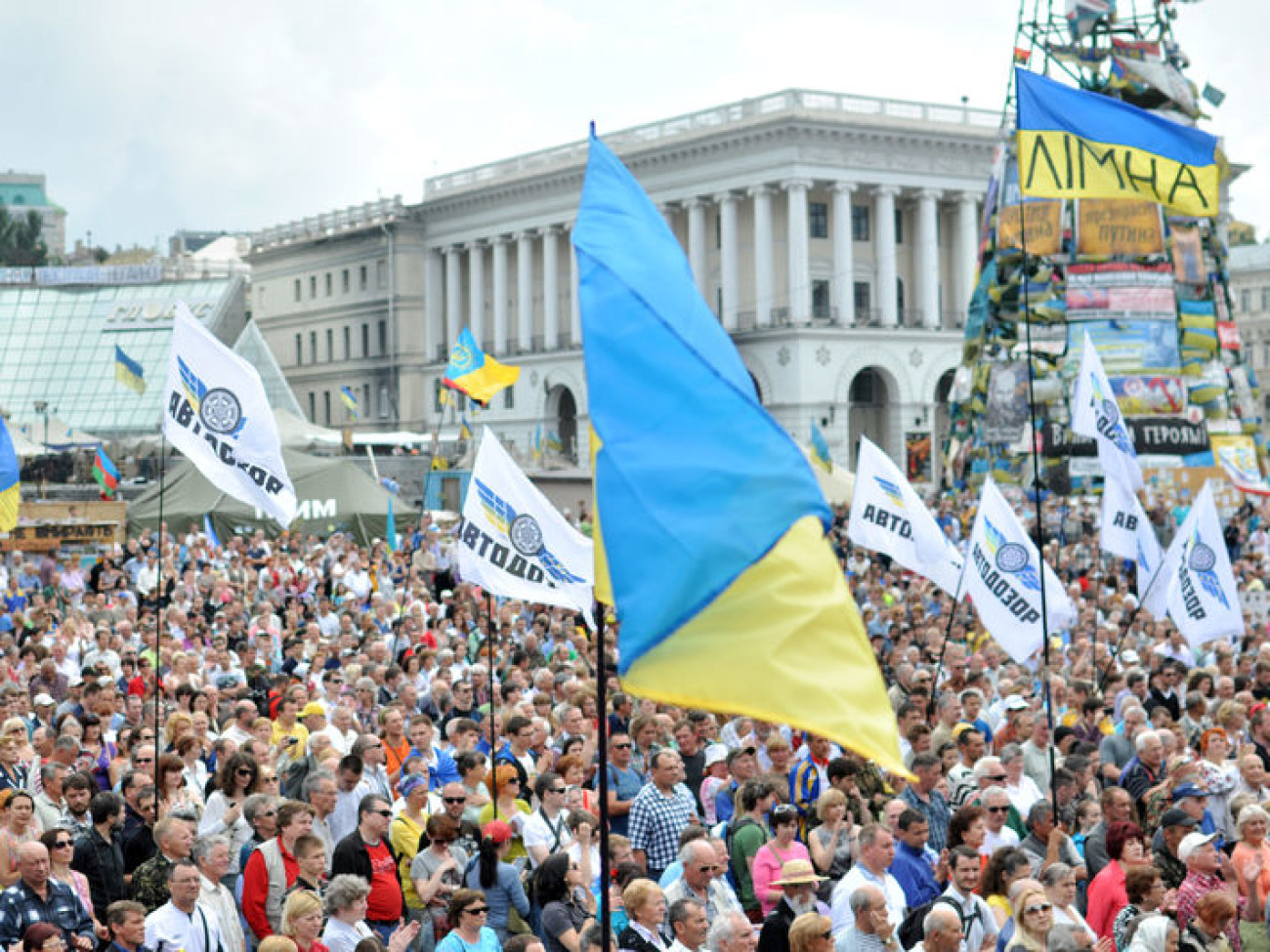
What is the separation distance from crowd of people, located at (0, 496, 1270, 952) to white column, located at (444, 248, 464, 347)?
6528 centimetres

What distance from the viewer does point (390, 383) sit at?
86.9 meters

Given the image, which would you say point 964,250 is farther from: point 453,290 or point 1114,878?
point 1114,878

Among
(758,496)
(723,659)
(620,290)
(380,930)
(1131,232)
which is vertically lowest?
(380,930)

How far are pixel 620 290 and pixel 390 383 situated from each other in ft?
267

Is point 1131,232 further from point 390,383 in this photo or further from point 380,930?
point 390,383

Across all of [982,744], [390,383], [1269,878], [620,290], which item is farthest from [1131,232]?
[390,383]

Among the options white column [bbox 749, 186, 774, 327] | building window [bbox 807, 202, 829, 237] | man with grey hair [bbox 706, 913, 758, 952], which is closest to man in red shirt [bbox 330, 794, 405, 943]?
man with grey hair [bbox 706, 913, 758, 952]

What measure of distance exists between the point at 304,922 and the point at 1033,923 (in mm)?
3126

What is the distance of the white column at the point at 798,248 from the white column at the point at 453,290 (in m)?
21.3

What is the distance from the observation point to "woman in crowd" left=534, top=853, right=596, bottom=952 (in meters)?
8.78

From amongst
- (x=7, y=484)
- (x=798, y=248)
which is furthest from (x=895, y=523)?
(x=798, y=248)

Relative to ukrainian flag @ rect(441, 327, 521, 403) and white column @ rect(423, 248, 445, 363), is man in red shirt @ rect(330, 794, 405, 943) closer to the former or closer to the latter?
ukrainian flag @ rect(441, 327, 521, 403)

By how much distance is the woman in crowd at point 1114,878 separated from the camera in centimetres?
887

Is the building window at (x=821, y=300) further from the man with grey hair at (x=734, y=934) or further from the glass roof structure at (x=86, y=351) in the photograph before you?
the man with grey hair at (x=734, y=934)
